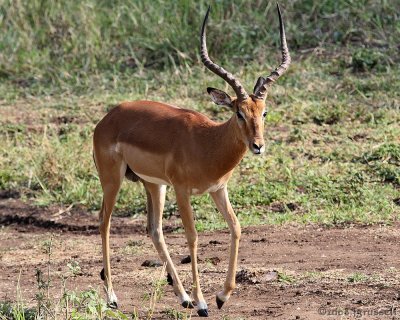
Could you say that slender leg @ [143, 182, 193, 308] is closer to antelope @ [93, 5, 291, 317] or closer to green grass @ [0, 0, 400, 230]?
antelope @ [93, 5, 291, 317]

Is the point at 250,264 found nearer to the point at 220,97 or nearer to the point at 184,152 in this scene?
the point at 184,152

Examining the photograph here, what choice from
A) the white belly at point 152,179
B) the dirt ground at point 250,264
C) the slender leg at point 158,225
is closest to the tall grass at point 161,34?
the dirt ground at point 250,264

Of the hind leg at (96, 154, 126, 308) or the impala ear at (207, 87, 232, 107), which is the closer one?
the impala ear at (207, 87, 232, 107)

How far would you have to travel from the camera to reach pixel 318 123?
34.9 ft

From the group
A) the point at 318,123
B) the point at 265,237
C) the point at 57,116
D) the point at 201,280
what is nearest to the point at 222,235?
the point at 265,237

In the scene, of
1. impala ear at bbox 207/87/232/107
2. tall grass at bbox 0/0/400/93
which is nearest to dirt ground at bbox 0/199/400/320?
impala ear at bbox 207/87/232/107

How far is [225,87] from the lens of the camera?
36.8 feet

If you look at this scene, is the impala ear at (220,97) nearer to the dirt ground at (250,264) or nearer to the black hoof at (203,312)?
the dirt ground at (250,264)

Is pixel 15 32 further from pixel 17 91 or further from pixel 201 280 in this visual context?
pixel 201 280

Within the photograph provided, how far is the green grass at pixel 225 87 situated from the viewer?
9.21 m

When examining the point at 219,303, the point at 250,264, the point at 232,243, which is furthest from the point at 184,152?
the point at 250,264

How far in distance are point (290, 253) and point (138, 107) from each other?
151cm

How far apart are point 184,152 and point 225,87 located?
14.1ft

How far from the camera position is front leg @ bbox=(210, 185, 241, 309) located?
6801 millimetres
